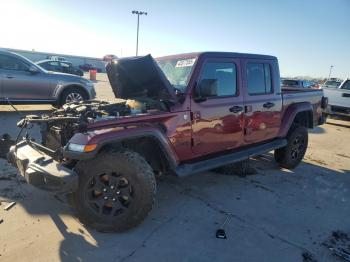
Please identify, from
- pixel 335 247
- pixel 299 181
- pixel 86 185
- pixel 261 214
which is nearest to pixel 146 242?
pixel 86 185

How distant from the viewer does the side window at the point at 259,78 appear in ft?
16.9

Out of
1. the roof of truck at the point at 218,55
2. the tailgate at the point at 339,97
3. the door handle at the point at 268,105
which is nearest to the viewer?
the roof of truck at the point at 218,55

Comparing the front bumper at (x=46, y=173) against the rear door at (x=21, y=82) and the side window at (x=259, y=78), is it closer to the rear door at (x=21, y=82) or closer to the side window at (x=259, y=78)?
the side window at (x=259, y=78)

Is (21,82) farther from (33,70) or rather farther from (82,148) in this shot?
(82,148)

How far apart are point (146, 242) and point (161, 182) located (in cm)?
174

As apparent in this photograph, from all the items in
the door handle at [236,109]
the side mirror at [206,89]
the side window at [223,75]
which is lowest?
the door handle at [236,109]

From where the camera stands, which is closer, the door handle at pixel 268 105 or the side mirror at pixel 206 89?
the side mirror at pixel 206 89

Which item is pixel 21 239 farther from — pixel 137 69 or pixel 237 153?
pixel 237 153

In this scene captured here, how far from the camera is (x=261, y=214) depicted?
4309 mm

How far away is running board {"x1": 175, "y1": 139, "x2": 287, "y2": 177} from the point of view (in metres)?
4.17

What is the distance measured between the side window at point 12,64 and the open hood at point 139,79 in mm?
5544

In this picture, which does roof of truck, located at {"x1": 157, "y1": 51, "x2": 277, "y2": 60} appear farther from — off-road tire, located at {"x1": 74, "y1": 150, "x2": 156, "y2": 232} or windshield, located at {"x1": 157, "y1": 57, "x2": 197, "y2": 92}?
off-road tire, located at {"x1": 74, "y1": 150, "x2": 156, "y2": 232}

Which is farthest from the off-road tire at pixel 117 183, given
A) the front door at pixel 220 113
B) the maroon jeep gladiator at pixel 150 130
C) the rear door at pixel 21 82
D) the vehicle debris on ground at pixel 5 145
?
the rear door at pixel 21 82

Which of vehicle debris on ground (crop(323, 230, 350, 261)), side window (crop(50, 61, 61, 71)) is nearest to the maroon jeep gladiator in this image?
vehicle debris on ground (crop(323, 230, 350, 261))
